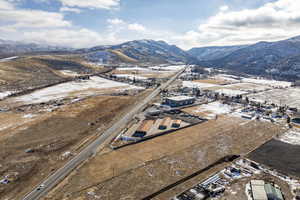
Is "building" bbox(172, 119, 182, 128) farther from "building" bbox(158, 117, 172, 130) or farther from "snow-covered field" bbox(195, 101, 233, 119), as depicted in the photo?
"snow-covered field" bbox(195, 101, 233, 119)

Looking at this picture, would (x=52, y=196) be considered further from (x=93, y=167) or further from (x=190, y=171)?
(x=190, y=171)

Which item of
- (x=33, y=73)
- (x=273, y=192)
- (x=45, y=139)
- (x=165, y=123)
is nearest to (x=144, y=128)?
(x=165, y=123)

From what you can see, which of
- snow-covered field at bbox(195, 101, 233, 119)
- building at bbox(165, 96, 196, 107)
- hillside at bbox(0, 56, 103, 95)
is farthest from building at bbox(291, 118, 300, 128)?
hillside at bbox(0, 56, 103, 95)

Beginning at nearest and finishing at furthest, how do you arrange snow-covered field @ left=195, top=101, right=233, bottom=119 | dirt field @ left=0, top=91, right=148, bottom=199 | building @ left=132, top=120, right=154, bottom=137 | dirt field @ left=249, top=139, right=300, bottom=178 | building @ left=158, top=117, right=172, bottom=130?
dirt field @ left=0, top=91, right=148, bottom=199 < dirt field @ left=249, top=139, right=300, bottom=178 < building @ left=132, top=120, right=154, bottom=137 < building @ left=158, top=117, right=172, bottom=130 < snow-covered field @ left=195, top=101, right=233, bottom=119

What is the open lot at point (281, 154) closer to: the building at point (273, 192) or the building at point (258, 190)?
the building at point (273, 192)

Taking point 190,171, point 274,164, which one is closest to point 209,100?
point 274,164

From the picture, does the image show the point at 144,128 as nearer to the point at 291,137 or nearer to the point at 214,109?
the point at 214,109
